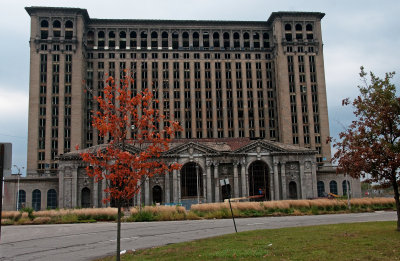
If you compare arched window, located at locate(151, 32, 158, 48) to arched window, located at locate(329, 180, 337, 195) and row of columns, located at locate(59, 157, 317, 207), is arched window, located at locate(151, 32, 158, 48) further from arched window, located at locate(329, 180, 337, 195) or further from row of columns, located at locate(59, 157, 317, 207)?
arched window, located at locate(329, 180, 337, 195)

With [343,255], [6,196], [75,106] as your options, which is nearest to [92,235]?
[343,255]

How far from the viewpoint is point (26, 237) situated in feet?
81.5

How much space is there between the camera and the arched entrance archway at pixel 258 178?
75.1m

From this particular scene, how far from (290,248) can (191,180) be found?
58.8 meters

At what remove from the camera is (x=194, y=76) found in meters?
115

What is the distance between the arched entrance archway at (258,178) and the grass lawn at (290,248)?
56019mm

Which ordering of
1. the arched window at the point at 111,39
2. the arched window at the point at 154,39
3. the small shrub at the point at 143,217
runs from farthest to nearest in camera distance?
the arched window at the point at 154,39, the arched window at the point at 111,39, the small shrub at the point at 143,217

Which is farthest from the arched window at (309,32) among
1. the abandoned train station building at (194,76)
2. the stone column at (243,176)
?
the stone column at (243,176)

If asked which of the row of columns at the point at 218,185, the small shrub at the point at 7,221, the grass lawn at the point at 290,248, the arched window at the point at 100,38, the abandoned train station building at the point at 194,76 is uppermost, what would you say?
the arched window at the point at 100,38

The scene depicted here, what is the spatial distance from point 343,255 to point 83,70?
102 meters

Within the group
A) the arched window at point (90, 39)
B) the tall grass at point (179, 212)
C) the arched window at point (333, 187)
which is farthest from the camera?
the arched window at point (90, 39)

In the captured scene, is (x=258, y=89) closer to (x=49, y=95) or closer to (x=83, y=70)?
(x=83, y=70)

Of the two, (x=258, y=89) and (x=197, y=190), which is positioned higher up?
(x=258, y=89)

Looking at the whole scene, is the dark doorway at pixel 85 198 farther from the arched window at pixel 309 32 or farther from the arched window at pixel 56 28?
the arched window at pixel 309 32
